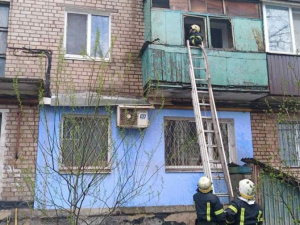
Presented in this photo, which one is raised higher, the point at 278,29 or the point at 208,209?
the point at 278,29

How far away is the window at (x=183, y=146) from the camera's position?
6.84 meters

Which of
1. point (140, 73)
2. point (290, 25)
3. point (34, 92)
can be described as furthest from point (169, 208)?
point (290, 25)

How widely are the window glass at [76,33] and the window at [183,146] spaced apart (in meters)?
2.40

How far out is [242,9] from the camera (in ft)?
24.4

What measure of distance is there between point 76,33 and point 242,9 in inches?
144

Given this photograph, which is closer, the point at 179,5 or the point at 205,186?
the point at 205,186

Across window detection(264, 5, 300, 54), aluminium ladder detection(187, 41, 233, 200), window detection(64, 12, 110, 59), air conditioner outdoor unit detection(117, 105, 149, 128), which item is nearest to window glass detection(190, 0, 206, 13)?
aluminium ladder detection(187, 41, 233, 200)

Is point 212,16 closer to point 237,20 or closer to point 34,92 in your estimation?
point 237,20

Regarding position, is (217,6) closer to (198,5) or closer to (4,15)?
(198,5)

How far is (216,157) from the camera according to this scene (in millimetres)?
7027

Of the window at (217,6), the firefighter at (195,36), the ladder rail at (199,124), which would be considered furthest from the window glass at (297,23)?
the ladder rail at (199,124)

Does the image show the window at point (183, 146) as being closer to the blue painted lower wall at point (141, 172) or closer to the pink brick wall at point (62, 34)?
the blue painted lower wall at point (141, 172)

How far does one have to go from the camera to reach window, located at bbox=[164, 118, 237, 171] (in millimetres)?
6836

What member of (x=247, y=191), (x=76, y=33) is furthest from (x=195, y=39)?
(x=247, y=191)
